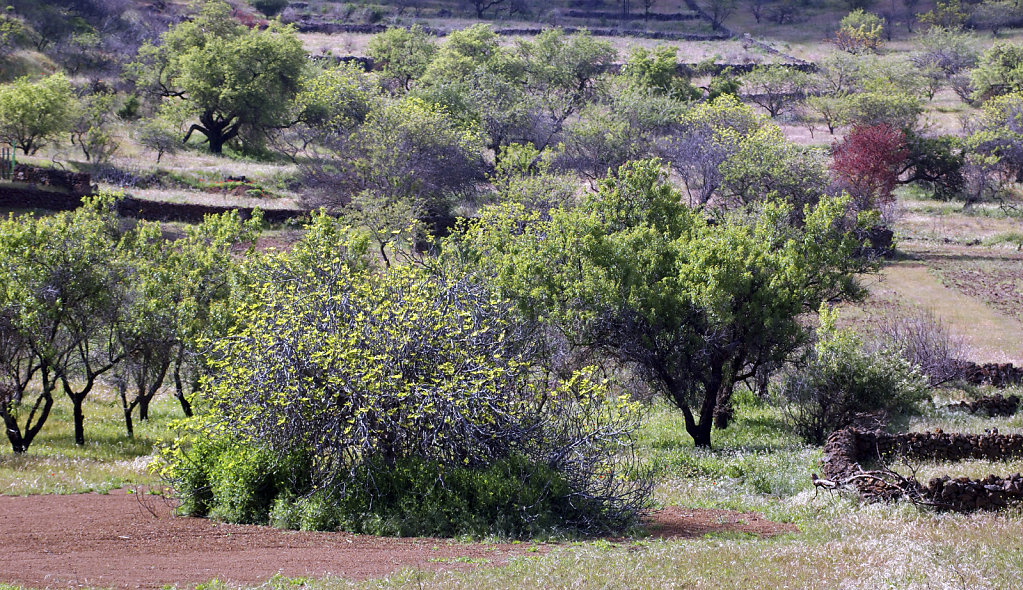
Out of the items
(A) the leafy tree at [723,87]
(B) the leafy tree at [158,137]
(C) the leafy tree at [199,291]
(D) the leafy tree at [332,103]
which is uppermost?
(A) the leafy tree at [723,87]

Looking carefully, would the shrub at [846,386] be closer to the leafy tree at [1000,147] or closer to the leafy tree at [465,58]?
the leafy tree at [1000,147]

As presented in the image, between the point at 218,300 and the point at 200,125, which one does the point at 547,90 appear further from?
the point at 218,300

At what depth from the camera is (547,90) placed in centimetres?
7412

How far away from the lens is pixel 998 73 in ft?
259

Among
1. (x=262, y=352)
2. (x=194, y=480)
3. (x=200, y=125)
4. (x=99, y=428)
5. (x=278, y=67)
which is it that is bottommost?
(x=99, y=428)

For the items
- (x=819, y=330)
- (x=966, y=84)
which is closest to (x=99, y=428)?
(x=819, y=330)

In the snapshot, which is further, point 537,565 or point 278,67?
point 278,67

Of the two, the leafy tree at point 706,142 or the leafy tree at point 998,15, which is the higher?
the leafy tree at point 998,15

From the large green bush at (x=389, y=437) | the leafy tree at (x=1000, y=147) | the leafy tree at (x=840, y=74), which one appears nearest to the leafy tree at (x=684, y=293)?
the large green bush at (x=389, y=437)

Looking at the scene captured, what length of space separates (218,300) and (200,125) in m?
47.4

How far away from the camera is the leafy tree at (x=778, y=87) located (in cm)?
8175

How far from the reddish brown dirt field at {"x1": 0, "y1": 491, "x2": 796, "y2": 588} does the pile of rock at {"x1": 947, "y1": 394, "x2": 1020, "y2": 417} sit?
12267 mm

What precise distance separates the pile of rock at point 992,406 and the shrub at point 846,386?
A: 1.80m

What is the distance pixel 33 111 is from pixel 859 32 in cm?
9373
